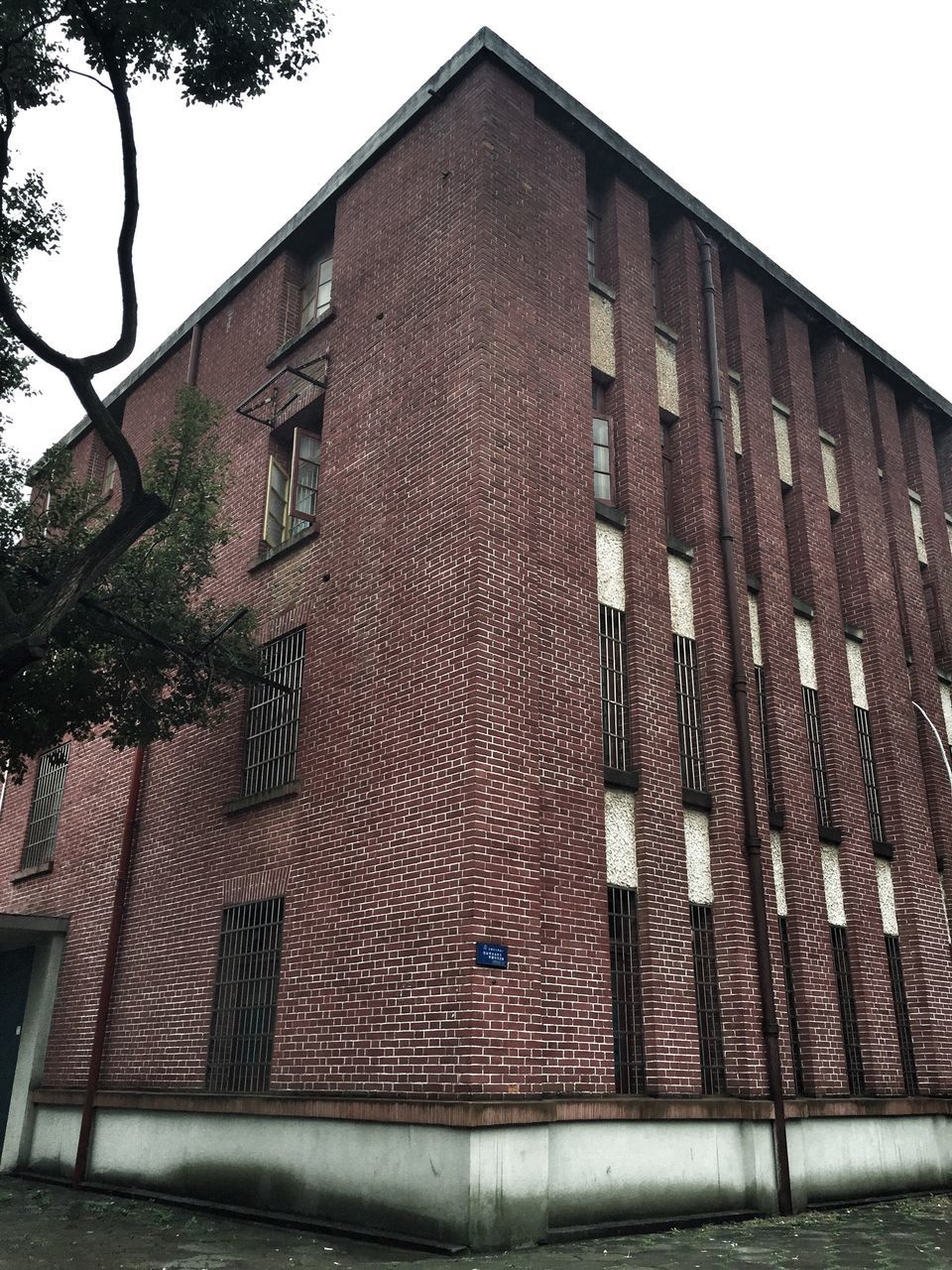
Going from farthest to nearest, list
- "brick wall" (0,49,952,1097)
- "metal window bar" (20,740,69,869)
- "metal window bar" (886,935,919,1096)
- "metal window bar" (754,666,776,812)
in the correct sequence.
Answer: "metal window bar" (20,740,69,869) < "metal window bar" (886,935,919,1096) < "metal window bar" (754,666,776,812) < "brick wall" (0,49,952,1097)

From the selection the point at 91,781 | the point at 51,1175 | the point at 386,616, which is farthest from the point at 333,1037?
the point at 91,781

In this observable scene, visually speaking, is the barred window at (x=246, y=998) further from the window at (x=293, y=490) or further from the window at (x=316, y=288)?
the window at (x=316, y=288)

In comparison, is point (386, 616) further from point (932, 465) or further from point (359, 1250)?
point (932, 465)

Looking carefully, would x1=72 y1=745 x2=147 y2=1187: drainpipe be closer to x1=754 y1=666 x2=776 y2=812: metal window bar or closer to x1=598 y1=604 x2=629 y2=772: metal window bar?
x1=598 y1=604 x2=629 y2=772: metal window bar

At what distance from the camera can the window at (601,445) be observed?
13.7 m

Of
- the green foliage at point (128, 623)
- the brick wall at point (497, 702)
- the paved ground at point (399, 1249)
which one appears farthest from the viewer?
the green foliage at point (128, 623)

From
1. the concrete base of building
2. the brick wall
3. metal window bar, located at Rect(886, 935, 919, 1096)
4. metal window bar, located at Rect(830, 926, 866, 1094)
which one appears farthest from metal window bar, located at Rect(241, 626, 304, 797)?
metal window bar, located at Rect(886, 935, 919, 1096)

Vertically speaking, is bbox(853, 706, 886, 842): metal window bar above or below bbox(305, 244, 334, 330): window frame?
below

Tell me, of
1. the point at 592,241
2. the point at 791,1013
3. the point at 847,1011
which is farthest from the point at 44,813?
the point at 847,1011

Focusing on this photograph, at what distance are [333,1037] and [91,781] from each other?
813 cm

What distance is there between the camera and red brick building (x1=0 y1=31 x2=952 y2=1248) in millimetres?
10219

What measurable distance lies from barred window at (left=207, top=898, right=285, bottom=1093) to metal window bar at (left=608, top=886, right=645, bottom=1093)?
365cm

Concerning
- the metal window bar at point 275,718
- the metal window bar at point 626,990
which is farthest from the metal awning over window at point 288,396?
the metal window bar at point 626,990

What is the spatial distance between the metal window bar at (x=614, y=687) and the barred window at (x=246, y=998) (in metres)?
4.10
